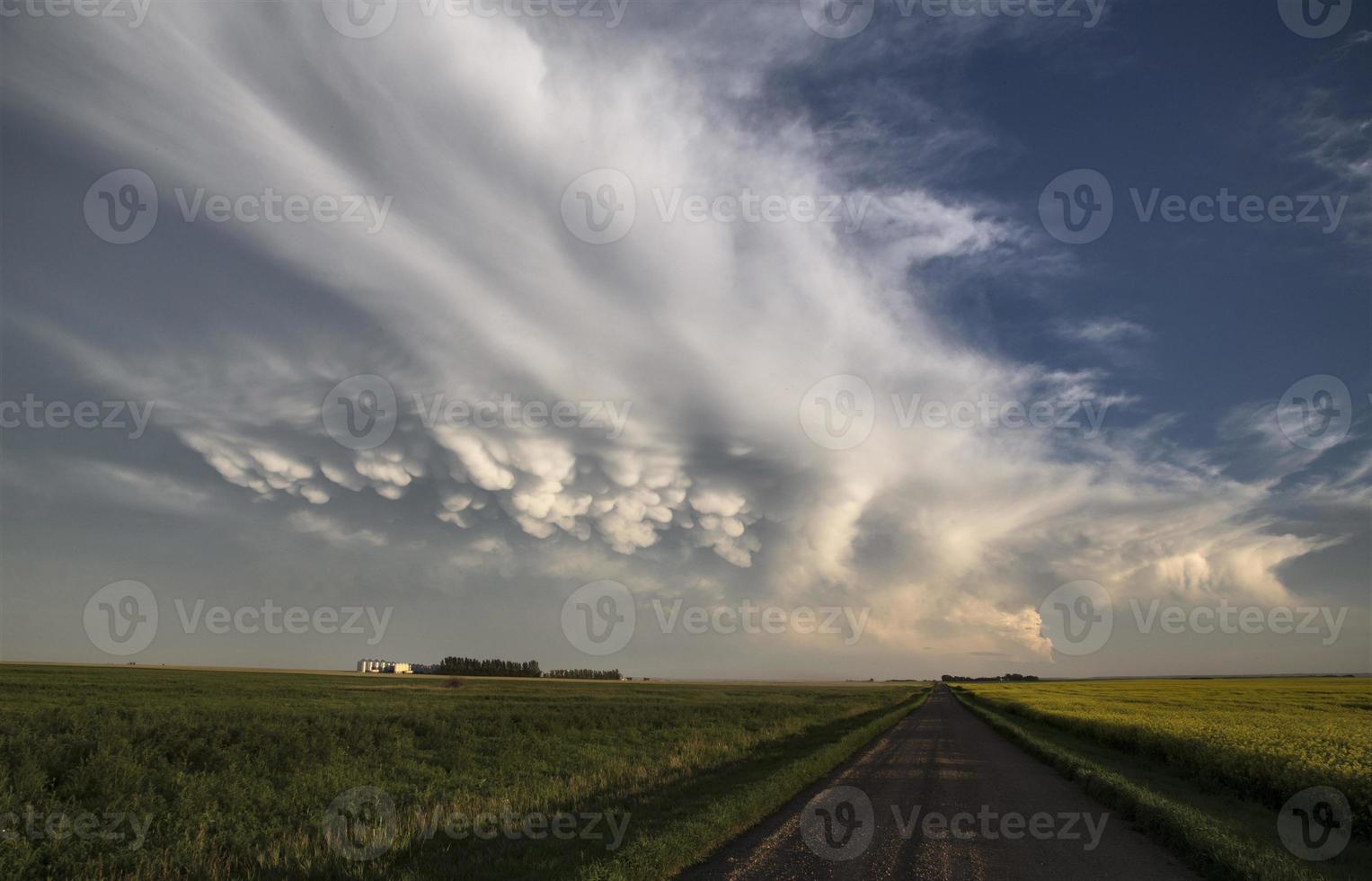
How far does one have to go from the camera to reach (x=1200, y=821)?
543 inches

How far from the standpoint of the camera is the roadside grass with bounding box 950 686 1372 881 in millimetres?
11141

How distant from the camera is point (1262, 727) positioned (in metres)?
30.9

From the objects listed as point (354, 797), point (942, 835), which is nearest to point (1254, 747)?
point (942, 835)

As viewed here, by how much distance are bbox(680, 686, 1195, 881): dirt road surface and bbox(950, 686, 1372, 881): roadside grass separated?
1.51ft

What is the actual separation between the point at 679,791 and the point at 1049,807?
8957mm

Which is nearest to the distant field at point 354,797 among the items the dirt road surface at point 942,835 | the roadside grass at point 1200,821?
the dirt road surface at point 942,835

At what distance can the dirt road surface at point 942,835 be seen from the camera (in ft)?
36.1

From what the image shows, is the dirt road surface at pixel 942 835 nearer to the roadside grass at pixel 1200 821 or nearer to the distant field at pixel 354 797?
the roadside grass at pixel 1200 821

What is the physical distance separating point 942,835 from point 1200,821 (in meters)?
5.41

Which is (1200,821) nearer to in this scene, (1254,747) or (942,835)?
(942,835)

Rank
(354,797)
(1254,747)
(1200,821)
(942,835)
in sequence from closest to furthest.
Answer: (942,835) < (1200,821) < (354,797) < (1254,747)

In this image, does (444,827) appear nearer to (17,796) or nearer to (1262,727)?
(17,796)

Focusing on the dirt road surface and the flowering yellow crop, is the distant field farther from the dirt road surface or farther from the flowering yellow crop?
the flowering yellow crop

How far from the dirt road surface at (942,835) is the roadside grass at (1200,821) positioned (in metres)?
0.46
